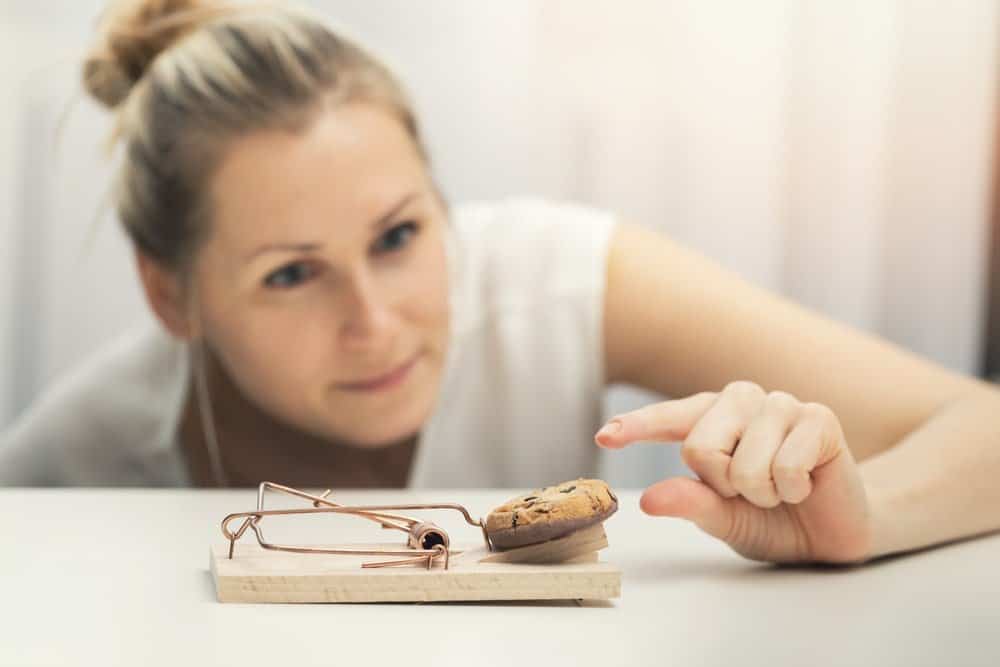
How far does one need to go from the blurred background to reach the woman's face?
200 millimetres

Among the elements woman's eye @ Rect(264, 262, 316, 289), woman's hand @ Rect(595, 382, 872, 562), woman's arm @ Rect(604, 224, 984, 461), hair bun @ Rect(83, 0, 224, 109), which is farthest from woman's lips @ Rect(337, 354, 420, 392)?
woman's hand @ Rect(595, 382, 872, 562)

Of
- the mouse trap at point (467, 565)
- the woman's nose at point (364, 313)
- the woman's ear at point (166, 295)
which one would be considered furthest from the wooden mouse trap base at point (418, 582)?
the woman's ear at point (166, 295)

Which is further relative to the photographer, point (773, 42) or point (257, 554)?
point (773, 42)

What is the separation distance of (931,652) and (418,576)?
188 millimetres

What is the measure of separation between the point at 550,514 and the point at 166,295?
2.58 feet

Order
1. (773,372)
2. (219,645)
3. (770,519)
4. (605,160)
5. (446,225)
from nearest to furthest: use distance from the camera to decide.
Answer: (219,645) < (770,519) < (773,372) < (446,225) < (605,160)

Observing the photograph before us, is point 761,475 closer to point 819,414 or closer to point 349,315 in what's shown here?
point 819,414

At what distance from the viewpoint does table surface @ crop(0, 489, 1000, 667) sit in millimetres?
392

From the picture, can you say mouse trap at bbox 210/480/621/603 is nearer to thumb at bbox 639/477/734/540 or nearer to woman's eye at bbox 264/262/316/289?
thumb at bbox 639/477/734/540

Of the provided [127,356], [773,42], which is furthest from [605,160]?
[127,356]

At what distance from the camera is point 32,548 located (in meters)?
0.56

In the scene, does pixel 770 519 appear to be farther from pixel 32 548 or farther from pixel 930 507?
pixel 32 548

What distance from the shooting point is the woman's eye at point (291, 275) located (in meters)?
1.08

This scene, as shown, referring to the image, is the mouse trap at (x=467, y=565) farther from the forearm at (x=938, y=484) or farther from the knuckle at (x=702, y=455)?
the forearm at (x=938, y=484)
